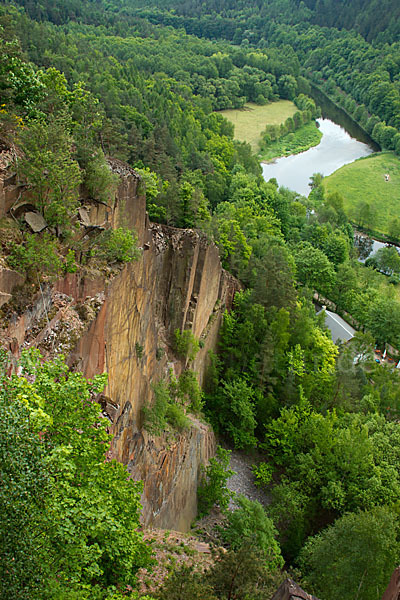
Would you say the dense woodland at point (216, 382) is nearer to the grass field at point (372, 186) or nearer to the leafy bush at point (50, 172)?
the leafy bush at point (50, 172)

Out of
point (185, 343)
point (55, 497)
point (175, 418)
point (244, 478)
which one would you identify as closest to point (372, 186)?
point (244, 478)

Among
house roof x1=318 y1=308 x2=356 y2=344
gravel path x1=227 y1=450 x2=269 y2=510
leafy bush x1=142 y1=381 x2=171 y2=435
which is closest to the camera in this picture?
leafy bush x1=142 y1=381 x2=171 y2=435

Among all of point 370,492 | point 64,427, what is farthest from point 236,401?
point 64,427

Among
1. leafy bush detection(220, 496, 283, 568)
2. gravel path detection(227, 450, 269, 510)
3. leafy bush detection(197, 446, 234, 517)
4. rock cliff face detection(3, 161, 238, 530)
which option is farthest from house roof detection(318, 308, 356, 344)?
leafy bush detection(220, 496, 283, 568)

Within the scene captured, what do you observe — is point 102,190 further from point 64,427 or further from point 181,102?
point 181,102

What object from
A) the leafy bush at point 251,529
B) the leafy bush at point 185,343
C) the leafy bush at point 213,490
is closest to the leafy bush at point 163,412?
the leafy bush at point 185,343

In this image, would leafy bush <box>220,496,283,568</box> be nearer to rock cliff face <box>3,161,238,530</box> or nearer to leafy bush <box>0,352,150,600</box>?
rock cliff face <box>3,161,238,530</box>
